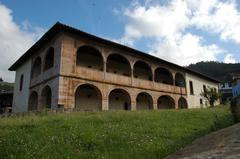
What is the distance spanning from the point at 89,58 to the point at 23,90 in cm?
759

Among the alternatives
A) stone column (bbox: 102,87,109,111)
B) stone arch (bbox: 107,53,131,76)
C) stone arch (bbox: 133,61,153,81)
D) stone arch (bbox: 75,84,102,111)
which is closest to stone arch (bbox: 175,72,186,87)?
stone arch (bbox: 133,61,153,81)

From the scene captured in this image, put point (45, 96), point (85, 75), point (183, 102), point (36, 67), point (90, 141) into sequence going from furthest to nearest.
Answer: point (183, 102)
point (36, 67)
point (45, 96)
point (85, 75)
point (90, 141)

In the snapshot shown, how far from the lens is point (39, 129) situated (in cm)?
821

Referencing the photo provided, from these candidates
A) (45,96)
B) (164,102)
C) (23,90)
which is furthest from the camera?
(164,102)

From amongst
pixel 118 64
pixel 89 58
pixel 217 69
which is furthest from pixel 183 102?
pixel 217 69

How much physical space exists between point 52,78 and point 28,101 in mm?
5709

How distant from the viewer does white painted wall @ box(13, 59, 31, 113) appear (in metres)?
Result: 23.4

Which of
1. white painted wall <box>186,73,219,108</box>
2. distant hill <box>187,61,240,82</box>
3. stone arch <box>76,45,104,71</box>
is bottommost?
white painted wall <box>186,73,219,108</box>

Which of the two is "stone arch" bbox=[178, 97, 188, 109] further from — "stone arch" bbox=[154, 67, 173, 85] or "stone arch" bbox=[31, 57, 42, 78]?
"stone arch" bbox=[31, 57, 42, 78]

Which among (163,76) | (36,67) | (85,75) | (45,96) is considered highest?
(163,76)

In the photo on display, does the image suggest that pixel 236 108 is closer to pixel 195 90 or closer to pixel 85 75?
pixel 85 75

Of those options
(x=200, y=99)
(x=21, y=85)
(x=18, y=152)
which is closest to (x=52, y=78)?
(x=21, y=85)

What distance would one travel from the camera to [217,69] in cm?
7956

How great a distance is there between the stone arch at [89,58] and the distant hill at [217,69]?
55978mm
